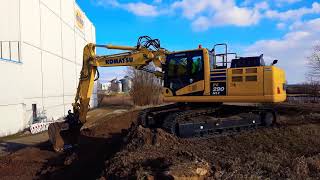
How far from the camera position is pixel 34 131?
23.8 metres

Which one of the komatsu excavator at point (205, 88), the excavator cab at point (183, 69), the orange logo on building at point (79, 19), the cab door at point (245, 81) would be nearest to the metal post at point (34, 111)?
the komatsu excavator at point (205, 88)

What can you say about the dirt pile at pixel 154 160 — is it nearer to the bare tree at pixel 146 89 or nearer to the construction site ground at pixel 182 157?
the construction site ground at pixel 182 157

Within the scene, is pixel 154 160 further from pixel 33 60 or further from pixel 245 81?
pixel 33 60

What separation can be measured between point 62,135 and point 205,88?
6.48 m

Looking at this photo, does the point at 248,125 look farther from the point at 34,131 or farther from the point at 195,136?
the point at 34,131

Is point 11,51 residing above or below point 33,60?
above

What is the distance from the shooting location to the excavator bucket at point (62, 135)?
15.9 meters

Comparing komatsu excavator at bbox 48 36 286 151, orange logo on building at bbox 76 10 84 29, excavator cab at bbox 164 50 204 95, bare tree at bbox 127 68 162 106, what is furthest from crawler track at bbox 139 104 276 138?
orange logo on building at bbox 76 10 84 29

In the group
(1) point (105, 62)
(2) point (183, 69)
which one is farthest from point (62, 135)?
(2) point (183, 69)

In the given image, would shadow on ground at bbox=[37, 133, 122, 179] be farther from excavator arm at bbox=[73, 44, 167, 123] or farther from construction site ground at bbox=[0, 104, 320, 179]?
excavator arm at bbox=[73, 44, 167, 123]

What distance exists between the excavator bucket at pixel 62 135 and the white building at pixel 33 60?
7457 millimetres

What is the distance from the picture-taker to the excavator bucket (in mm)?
15891

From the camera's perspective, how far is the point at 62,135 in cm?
1609

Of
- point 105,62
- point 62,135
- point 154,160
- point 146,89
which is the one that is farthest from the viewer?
point 146,89
